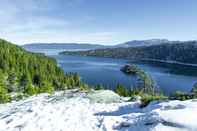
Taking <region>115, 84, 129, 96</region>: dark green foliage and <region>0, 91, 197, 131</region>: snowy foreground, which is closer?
<region>0, 91, 197, 131</region>: snowy foreground

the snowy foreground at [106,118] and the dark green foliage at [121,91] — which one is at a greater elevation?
the snowy foreground at [106,118]

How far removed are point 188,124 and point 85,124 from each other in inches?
322

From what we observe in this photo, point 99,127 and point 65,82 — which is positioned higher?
point 99,127

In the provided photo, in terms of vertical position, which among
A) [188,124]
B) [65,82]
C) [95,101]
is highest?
[188,124]

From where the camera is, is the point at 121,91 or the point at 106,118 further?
the point at 121,91

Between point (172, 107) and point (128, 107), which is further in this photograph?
point (128, 107)

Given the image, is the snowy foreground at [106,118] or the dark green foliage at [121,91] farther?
the dark green foliage at [121,91]

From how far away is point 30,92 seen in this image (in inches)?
2820

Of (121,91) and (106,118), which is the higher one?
(106,118)

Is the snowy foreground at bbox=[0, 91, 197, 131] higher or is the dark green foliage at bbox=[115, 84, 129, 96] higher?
the snowy foreground at bbox=[0, 91, 197, 131]

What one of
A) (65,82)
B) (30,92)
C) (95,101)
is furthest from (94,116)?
(65,82)

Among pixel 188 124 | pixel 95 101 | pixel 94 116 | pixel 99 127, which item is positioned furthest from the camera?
pixel 95 101

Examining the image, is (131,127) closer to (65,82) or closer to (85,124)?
(85,124)

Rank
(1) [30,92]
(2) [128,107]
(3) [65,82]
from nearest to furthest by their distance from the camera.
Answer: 1. (2) [128,107]
2. (1) [30,92]
3. (3) [65,82]
